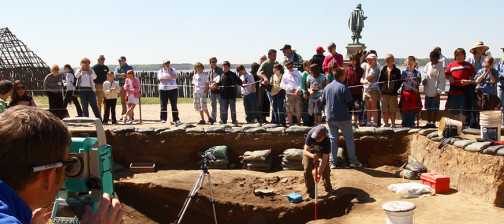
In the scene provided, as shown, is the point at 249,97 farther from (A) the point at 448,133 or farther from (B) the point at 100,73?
(A) the point at 448,133

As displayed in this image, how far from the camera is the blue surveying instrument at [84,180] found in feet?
12.8

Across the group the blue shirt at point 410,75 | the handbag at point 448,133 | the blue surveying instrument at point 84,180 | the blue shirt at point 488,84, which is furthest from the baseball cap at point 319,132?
the blue surveying instrument at point 84,180

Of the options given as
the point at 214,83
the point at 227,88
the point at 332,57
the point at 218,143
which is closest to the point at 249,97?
the point at 227,88

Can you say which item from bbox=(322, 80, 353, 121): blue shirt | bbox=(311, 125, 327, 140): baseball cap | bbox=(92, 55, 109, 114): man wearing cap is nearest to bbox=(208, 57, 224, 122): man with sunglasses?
bbox=(92, 55, 109, 114): man wearing cap

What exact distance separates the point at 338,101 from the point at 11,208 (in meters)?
8.66

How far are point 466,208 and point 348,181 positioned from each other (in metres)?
2.40

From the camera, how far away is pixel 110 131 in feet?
41.8

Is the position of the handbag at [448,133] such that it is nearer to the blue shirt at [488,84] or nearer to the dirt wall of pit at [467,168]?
the dirt wall of pit at [467,168]

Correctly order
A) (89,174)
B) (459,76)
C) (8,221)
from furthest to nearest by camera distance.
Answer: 1. (459,76)
2. (89,174)
3. (8,221)

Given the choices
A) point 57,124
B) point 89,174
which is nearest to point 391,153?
point 89,174

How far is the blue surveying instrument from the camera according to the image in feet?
12.8

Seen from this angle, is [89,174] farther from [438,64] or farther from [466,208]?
[438,64]

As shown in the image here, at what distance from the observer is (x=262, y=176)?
11.3 m

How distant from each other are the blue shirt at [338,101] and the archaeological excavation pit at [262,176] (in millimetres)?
1239
